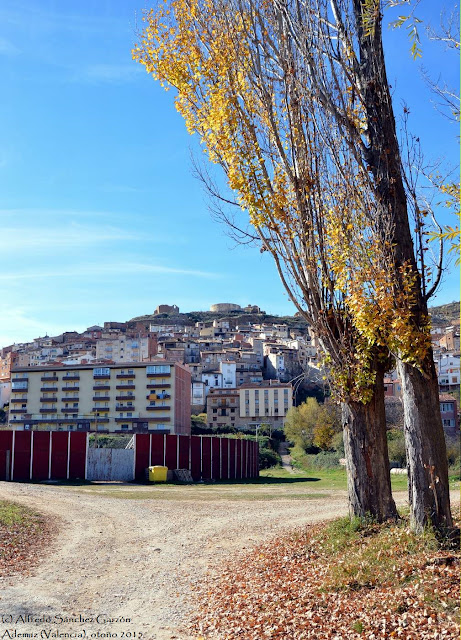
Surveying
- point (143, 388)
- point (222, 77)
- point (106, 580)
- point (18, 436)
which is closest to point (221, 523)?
point (106, 580)

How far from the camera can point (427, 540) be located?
29.0 ft

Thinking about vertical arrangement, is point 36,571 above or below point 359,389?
below

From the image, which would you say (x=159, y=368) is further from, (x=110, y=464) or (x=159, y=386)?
(x=110, y=464)

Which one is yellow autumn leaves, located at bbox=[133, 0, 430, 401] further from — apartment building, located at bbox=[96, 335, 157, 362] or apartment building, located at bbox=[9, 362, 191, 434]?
apartment building, located at bbox=[96, 335, 157, 362]

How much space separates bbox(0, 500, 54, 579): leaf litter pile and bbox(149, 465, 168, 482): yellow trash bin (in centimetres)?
1771

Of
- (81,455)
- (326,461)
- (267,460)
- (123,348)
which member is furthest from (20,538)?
(123,348)

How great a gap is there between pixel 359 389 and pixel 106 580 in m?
5.56

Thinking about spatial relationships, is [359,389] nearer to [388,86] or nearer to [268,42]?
[388,86]

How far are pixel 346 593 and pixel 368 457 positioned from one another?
3548 millimetres

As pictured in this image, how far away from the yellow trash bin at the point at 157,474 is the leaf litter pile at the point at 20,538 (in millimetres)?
17710

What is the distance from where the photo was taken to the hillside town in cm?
8306

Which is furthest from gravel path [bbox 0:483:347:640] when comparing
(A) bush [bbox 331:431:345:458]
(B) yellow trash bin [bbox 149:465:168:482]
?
(A) bush [bbox 331:431:345:458]

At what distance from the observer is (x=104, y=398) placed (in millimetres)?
86938

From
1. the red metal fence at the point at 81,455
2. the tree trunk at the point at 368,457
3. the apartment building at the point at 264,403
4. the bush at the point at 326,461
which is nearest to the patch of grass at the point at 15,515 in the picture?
the tree trunk at the point at 368,457
